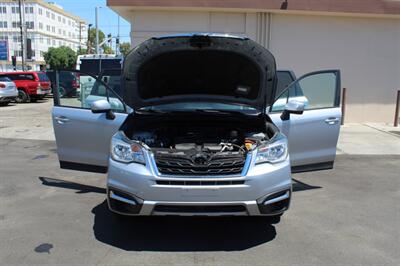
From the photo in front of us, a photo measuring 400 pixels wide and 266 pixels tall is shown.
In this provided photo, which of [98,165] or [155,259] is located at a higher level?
[98,165]

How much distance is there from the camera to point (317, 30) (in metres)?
14.0

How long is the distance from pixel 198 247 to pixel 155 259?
49cm

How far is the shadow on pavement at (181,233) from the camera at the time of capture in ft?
14.8

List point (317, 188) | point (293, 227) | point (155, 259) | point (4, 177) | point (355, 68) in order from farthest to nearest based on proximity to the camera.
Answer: point (355, 68) → point (4, 177) → point (317, 188) → point (293, 227) → point (155, 259)

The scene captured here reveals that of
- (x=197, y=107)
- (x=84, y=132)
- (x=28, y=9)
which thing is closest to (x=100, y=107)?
(x=84, y=132)

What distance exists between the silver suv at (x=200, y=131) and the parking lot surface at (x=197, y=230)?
0.42 metres

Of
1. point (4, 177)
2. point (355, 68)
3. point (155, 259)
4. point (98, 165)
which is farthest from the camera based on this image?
point (355, 68)

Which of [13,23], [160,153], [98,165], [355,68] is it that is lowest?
[98,165]

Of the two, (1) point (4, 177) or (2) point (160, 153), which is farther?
(1) point (4, 177)

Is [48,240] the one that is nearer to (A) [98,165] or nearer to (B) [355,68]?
(A) [98,165]

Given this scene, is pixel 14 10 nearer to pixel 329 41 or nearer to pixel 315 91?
pixel 329 41

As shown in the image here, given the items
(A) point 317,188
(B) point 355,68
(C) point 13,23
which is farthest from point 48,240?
(C) point 13,23

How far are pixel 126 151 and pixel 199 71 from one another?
5.46ft

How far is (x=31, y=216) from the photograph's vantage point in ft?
17.7
